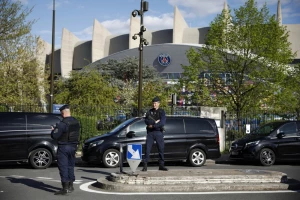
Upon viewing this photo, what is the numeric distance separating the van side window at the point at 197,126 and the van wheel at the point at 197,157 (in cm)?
70

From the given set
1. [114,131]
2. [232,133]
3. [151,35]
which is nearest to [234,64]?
[232,133]

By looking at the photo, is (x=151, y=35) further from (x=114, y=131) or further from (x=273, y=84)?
(x=114, y=131)

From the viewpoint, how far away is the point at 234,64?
28422 millimetres

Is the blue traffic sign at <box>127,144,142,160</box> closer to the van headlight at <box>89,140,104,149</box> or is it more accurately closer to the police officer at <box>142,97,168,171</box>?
the police officer at <box>142,97,168,171</box>

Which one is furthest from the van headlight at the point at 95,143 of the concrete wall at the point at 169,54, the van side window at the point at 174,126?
the concrete wall at the point at 169,54

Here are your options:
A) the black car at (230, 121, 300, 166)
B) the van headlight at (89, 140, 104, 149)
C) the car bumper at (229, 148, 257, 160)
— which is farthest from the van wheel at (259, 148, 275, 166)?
the van headlight at (89, 140, 104, 149)

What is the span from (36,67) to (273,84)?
56.1 feet

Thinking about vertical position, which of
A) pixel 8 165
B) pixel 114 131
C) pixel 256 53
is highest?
pixel 256 53

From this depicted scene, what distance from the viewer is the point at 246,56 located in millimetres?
27875

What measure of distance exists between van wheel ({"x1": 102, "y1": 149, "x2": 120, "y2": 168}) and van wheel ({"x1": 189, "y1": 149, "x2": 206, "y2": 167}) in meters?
2.56

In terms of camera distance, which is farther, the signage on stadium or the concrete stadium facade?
the concrete stadium facade

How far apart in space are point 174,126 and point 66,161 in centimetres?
682

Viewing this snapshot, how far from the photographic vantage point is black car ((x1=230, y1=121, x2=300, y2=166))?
50.7ft

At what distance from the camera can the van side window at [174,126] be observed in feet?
49.6
